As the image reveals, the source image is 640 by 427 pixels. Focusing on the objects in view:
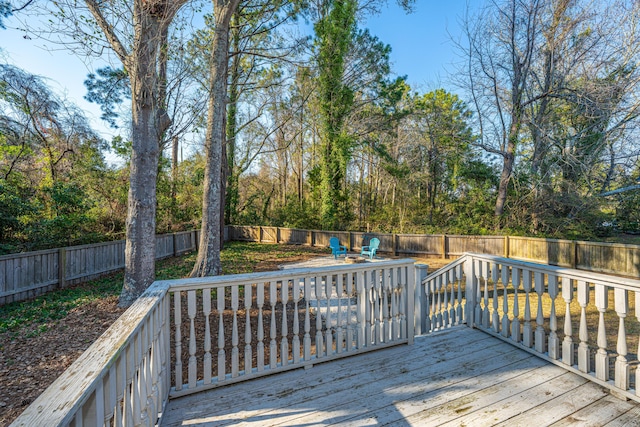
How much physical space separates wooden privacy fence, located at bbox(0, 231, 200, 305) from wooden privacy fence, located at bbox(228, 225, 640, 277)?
774 centimetres

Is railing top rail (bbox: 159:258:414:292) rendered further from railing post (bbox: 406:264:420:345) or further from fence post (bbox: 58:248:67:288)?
fence post (bbox: 58:248:67:288)

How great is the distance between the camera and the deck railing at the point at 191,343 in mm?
832

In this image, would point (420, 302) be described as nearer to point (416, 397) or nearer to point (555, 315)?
point (555, 315)

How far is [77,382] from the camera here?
0.82 m

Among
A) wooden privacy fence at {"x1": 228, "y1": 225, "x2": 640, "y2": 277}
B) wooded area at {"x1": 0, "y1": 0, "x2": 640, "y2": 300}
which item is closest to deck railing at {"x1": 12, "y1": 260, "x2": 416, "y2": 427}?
wooded area at {"x1": 0, "y1": 0, "x2": 640, "y2": 300}

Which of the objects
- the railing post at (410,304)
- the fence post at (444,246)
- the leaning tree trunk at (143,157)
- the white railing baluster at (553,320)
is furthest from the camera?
the fence post at (444,246)

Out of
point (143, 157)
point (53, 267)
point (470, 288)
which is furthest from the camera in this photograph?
point (53, 267)

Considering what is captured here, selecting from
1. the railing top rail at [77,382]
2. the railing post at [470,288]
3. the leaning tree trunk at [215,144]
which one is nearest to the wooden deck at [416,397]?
the railing post at [470,288]

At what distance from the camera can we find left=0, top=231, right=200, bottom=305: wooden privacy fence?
5402mm

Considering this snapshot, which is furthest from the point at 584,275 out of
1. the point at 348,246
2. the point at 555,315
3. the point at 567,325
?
the point at 348,246

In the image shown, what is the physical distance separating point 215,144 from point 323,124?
8045mm

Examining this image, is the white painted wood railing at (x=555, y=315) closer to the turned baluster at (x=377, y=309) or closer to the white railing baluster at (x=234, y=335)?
the turned baluster at (x=377, y=309)

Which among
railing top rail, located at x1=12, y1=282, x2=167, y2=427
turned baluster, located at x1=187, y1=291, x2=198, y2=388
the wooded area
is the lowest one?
turned baluster, located at x1=187, y1=291, x2=198, y2=388

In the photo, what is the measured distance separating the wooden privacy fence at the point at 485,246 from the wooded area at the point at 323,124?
1.05 m
